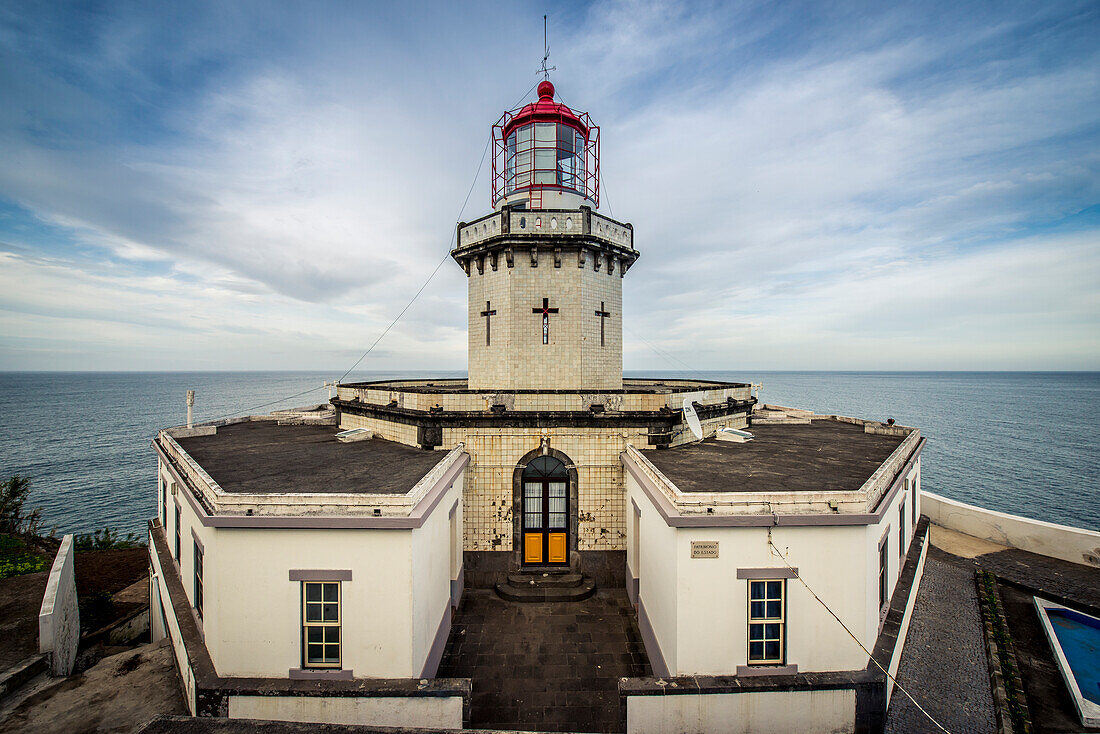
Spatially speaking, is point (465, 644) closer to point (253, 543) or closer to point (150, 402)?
point (253, 543)

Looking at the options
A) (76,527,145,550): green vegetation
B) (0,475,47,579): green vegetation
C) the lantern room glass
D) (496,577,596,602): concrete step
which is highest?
the lantern room glass

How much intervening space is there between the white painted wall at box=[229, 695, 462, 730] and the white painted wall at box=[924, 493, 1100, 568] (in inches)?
766

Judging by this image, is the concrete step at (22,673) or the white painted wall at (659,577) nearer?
the white painted wall at (659,577)

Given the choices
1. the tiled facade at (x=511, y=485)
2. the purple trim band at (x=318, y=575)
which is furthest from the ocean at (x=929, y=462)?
the purple trim band at (x=318, y=575)

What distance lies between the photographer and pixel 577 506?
1252 centimetres

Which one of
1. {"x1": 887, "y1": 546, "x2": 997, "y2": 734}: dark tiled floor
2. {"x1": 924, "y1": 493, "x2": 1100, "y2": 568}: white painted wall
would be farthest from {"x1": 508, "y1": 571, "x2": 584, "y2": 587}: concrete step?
{"x1": 924, "y1": 493, "x2": 1100, "y2": 568}: white painted wall

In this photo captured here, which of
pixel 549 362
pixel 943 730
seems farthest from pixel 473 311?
pixel 943 730

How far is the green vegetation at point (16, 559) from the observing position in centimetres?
1518

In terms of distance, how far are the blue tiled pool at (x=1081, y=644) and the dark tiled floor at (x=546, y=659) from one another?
8.85 metres

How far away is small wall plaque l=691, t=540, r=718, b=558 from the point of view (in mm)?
7605

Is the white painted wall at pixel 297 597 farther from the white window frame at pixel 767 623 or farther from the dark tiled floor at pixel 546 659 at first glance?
the white window frame at pixel 767 623

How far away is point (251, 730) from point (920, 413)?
368 ft

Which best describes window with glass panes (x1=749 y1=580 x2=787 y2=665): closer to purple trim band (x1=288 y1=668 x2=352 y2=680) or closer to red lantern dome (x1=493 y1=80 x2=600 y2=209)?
purple trim band (x1=288 y1=668 x2=352 y2=680)

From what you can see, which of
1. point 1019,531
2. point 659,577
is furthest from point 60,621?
point 1019,531
